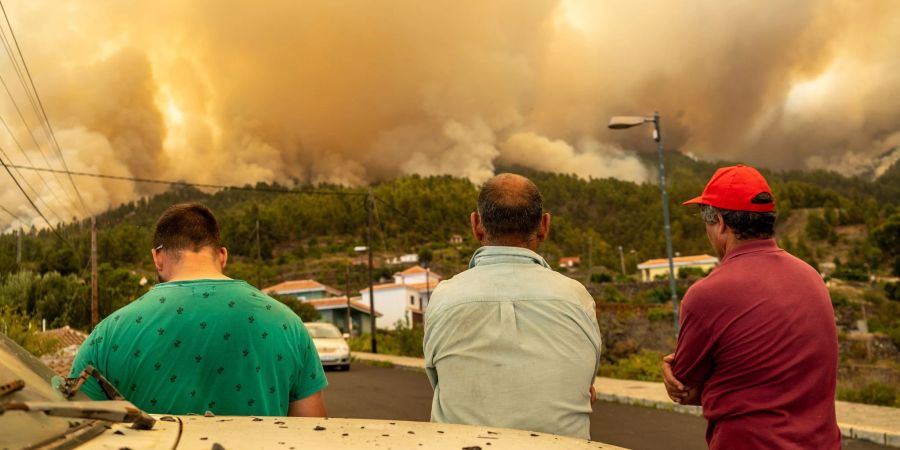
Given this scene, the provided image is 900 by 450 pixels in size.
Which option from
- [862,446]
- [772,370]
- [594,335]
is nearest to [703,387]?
[772,370]

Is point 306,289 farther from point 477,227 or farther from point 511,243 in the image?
point 511,243

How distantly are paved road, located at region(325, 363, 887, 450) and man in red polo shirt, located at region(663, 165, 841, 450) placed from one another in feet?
22.4

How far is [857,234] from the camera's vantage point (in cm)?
15300

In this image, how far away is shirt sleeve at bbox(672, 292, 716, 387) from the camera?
8.78 ft

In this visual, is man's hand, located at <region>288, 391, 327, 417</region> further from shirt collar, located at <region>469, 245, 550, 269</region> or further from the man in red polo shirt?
the man in red polo shirt

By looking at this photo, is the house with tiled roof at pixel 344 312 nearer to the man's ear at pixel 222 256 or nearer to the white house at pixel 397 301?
the white house at pixel 397 301

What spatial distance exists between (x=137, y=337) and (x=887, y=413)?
11.7 metres

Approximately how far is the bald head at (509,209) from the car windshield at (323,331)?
975 inches

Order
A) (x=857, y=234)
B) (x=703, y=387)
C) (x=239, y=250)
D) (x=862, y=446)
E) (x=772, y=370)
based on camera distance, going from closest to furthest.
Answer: (x=772, y=370) < (x=703, y=387) < (x=862, y=446) < (x=239, y=250) < (x=857, y=234)

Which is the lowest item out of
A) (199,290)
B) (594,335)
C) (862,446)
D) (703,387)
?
(862,446)

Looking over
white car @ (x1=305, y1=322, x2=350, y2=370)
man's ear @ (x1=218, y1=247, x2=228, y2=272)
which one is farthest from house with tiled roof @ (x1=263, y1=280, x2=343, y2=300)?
man's ear @ (x1=218, y1=247, x2=228, y2=272)

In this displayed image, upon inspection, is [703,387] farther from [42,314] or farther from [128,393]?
[42,314]

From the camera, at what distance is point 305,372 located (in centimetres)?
287

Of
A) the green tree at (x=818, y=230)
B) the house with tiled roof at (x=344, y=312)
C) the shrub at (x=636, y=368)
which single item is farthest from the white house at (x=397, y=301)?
the green tree at (x=818, y=230)
